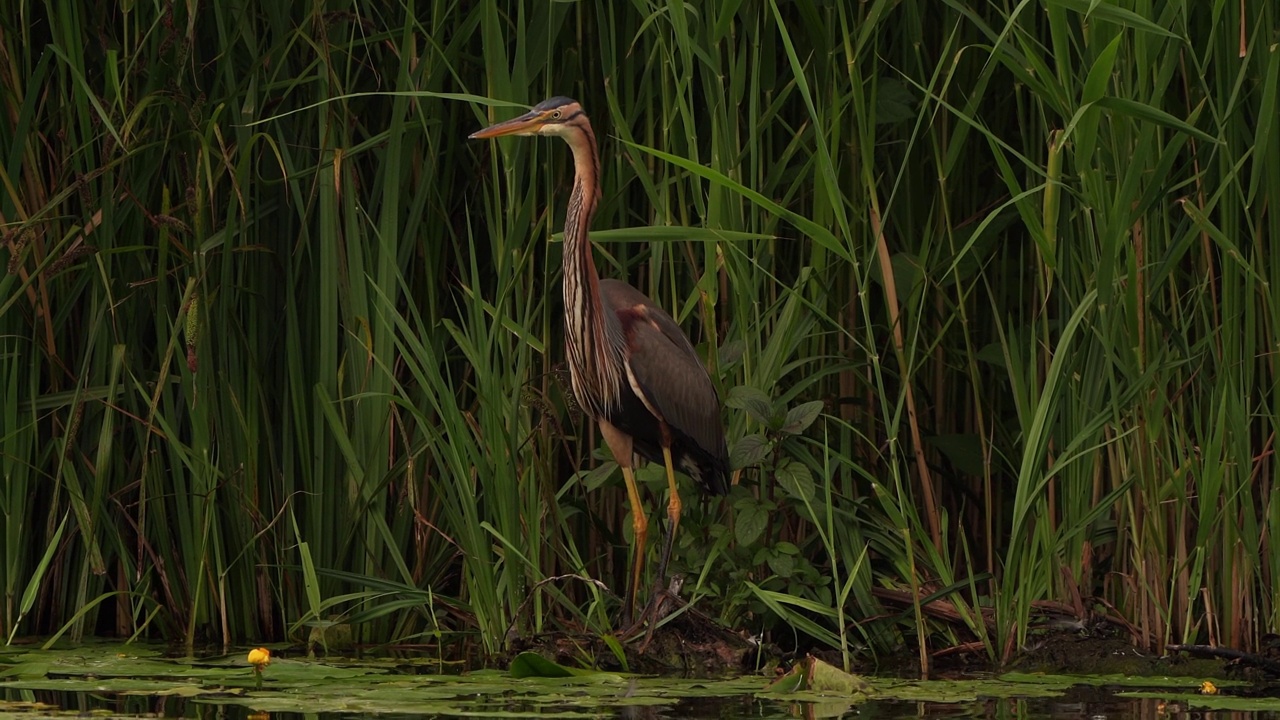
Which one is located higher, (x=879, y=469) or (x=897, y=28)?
(x=897, y=28)

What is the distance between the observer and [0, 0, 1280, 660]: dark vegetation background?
12.7 ft

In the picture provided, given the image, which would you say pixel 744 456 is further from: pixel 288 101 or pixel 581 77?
pixel 288 101

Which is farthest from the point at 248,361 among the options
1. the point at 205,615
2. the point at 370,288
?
the point at 205,615

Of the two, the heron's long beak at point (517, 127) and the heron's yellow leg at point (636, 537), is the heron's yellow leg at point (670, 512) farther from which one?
the heron's long beak at point (517, 127)

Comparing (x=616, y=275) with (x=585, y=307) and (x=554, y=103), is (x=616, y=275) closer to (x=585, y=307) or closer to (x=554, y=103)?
(x=585, y=307)

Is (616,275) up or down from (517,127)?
down

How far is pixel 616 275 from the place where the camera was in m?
4.73

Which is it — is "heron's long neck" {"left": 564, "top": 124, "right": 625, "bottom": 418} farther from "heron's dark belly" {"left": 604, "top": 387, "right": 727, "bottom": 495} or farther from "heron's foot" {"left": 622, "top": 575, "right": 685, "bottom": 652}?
"heron's foot" {"left": 622, "top": 575, "right": 685, "bottom": 652}

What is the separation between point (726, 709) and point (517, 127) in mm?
1481

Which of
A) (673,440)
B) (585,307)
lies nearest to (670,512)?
(673,440)

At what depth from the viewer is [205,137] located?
4023 mm

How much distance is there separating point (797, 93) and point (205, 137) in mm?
1572

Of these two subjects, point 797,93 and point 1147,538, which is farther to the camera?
point 797,93

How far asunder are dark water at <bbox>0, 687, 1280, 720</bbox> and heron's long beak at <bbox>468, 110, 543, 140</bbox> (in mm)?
1335
